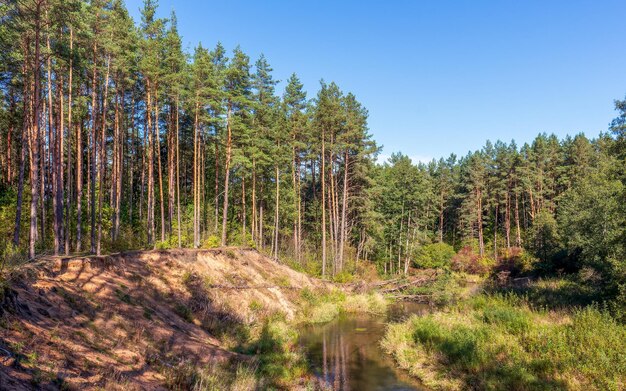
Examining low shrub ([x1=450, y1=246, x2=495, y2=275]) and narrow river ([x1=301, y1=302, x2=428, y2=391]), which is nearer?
narrow river ([x1=301, y1=302, x2=428, y2=391])

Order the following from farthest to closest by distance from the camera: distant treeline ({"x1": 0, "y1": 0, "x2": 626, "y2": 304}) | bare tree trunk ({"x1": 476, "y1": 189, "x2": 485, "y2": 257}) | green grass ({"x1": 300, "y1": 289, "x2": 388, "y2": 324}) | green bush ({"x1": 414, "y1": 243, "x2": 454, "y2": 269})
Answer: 1. bare tree trunk ({"x1": 476, "y1": 189, "x2": 485, "y2": 257})
2. green bush ({"x1": 414, "y1": 243, "x2": 454, "y2": 269})
3. green grass ({"x1": 300, "y1": 289, "x2": 388, "y2": 324})
4. distant treeline ({"x1": 0, "y1": 0, "x2": 626, "y2": 304})

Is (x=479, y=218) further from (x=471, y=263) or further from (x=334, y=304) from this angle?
(x=334, y=304)

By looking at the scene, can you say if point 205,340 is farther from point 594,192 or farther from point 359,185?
point 594,192

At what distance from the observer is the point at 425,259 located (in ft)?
174

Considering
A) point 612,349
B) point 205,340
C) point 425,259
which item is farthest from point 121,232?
point 425,259

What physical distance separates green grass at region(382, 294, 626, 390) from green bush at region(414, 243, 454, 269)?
119 ft

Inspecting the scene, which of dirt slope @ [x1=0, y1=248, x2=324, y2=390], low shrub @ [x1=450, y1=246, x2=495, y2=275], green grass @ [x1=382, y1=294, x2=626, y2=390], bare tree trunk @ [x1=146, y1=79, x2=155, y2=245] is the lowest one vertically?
low shrub @ [x1=450, y1=246, x2=495, y2=275]

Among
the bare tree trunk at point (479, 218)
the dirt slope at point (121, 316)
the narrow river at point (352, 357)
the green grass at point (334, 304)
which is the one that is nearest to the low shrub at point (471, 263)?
the bare tree trunk at point (479, 218)

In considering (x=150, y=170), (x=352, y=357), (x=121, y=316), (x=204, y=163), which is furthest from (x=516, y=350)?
(x=204, y=163)

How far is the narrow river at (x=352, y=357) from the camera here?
44.3 feet

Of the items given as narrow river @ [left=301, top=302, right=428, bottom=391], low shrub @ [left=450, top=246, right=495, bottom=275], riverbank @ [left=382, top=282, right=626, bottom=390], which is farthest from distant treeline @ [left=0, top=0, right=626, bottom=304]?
narrow river @ [left=301, top=302, right=428, bottom=391]

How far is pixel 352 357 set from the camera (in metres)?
16.8

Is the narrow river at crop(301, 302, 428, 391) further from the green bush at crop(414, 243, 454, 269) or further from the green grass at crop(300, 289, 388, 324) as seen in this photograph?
the green bush at crop(414, 243, 454, 269)

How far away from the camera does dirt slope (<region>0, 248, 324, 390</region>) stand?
7.16 meters
